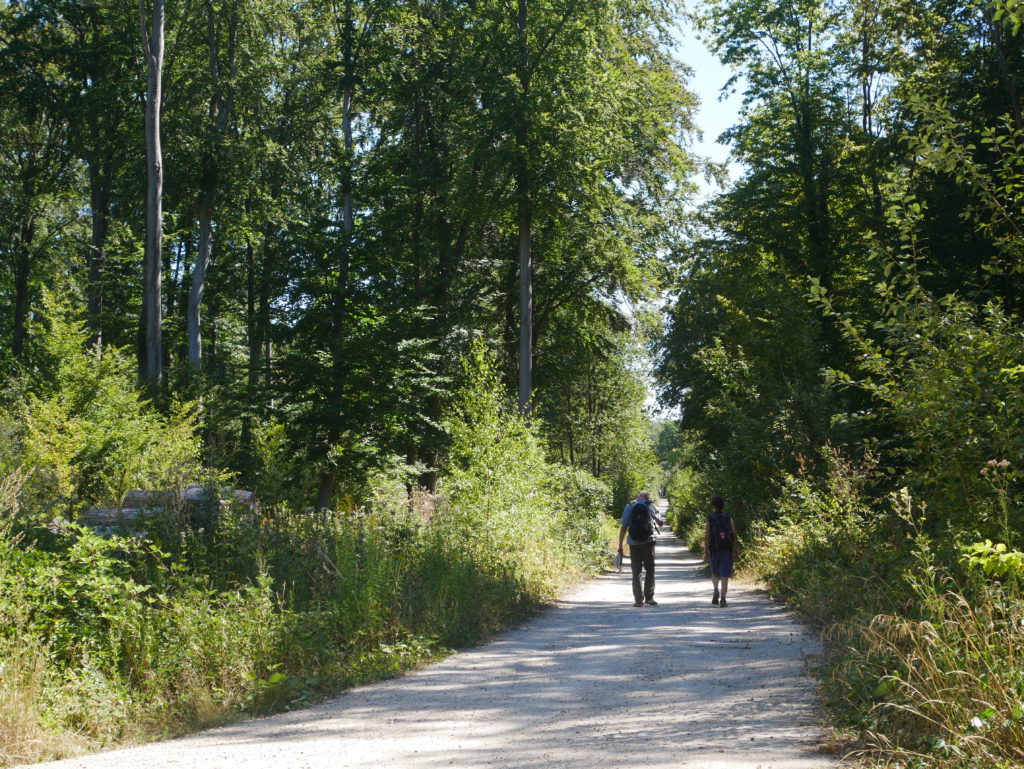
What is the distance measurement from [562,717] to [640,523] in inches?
348

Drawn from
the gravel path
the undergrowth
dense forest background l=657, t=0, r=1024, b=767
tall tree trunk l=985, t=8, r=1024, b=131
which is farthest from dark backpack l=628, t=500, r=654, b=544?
tall tree trunk l=985, t=8, r=1024, b=131

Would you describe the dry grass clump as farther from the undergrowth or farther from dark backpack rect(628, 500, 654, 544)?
Result: dark backpack rect(628, 500, 654, 544)

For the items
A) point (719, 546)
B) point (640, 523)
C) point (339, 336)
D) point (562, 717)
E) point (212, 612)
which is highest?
point (339, 336)

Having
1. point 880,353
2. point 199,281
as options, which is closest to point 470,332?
point 199,281

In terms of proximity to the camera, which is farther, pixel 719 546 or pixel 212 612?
pixel 719 546

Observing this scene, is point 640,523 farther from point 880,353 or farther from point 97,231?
point 97,231

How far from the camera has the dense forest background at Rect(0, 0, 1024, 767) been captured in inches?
314

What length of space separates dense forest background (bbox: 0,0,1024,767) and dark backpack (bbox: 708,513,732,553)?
47.9 inches

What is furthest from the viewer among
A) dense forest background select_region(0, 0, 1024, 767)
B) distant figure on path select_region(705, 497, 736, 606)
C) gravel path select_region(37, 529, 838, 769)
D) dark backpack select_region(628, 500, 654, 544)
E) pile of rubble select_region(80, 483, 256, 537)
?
dark backpack select_region(628, 500, 654, 544)

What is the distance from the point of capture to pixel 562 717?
268 inches

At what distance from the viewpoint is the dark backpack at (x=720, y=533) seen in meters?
15.2

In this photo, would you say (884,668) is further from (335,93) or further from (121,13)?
(121,13)

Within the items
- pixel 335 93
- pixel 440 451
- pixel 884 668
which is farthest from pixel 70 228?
pixel 884 668

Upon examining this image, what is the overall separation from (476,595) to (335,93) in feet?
64.4
